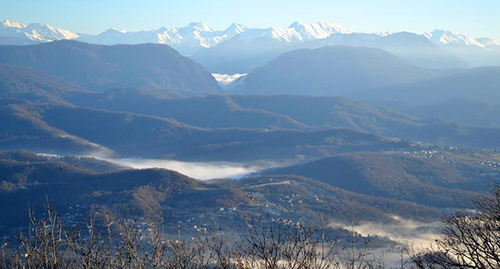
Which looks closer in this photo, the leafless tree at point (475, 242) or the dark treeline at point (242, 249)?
the dark treeline at point (242, 249)

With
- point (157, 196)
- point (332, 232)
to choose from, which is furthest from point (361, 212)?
point (157, 196)

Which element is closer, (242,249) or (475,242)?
(475,242)

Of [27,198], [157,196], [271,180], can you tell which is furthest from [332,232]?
[27,198]

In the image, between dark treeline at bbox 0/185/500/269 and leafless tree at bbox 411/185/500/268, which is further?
leafless tree at bbox 411/185/500/268

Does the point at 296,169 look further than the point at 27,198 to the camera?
Yes

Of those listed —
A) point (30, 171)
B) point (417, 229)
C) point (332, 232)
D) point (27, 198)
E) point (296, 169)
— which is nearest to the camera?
point (332, 232)

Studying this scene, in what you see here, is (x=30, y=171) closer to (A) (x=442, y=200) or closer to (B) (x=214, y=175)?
(B) (x=214, y=175)

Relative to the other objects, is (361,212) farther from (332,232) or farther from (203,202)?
(203,202)

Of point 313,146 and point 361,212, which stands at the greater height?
point 313,146

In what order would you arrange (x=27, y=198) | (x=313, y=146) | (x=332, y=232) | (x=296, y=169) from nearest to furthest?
(x=332, y=232) → (x=27, y=198) → (x=296, y=169) → (x=313, y=146)

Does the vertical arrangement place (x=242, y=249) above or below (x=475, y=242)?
below
